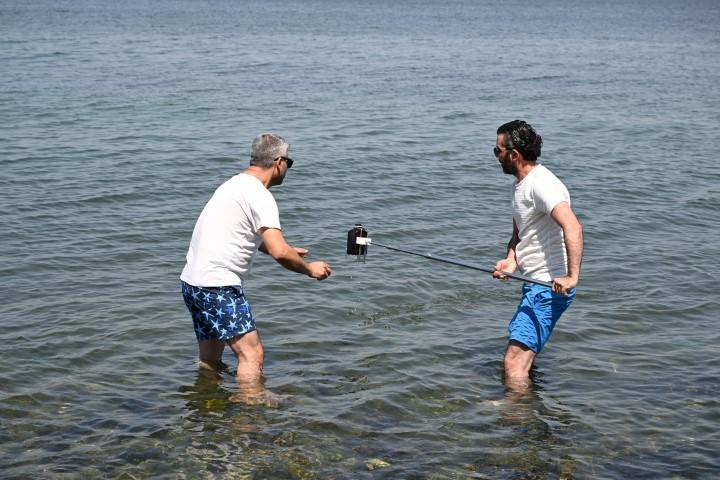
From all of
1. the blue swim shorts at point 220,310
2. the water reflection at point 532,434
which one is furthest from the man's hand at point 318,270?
the water reflection at point 532,434

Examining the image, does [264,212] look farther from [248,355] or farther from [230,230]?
[248,355]

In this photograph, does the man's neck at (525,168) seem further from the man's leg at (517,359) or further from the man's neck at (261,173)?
the man's neck at (261,173)

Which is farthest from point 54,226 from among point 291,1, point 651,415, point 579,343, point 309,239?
point 291,1

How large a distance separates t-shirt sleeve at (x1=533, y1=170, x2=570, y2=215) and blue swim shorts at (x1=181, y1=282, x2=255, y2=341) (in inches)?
84.4

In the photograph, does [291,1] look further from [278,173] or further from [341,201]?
[278,173]

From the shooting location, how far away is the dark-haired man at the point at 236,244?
6512mm

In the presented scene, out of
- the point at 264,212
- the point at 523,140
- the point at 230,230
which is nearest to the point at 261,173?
the point at 264,212

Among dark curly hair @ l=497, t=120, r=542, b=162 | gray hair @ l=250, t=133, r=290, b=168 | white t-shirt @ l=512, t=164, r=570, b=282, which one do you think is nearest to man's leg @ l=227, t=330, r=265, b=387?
gray hair @ l=250, t=133, r=290, b=168

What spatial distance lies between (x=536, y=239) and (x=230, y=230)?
7.07 feet

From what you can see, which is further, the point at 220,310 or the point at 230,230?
the point at 220,310

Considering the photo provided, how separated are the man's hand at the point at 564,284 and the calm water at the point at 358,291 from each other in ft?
3.62

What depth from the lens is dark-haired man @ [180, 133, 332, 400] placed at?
21.4 ft

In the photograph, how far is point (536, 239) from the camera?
6973mm

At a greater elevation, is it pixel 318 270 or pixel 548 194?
pixel 548 194
